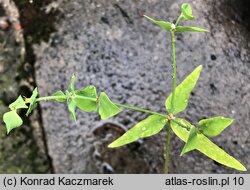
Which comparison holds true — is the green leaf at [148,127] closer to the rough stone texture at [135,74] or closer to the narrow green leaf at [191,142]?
the narrow green leaf at [191,142]

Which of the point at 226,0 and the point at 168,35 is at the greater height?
the point at 226,0

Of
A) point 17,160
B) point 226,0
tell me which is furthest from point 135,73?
point 17,160

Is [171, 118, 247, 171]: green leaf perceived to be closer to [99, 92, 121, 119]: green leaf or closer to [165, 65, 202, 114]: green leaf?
[165, 65, 202, 114]: green leaf

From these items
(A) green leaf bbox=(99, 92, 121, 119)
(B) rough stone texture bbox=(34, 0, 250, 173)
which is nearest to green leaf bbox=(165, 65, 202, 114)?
(A) green leaf bbox=(99, 92, 121, 119)

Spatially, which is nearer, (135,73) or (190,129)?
(190,129)

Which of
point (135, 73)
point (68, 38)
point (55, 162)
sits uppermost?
point (68, 38)

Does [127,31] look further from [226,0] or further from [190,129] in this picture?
[190,129]

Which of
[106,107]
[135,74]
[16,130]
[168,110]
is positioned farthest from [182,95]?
[16,130]
